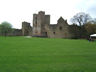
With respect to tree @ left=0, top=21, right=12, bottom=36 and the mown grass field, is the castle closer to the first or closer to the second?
tree @ left=0, top=21, right=12, bottom=36

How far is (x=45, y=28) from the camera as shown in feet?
196

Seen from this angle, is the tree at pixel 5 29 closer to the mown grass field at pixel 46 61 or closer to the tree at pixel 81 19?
the tree at pixel 81 19

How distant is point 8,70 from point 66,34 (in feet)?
165

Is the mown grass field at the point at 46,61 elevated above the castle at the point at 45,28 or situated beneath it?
situated beneath

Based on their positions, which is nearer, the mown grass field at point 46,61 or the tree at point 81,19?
the mown grass field at point 46,61

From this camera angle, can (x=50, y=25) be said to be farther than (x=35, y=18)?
No

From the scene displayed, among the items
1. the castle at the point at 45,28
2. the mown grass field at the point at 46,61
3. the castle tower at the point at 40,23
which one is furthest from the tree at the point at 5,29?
the mown grass field at the point at 46,61

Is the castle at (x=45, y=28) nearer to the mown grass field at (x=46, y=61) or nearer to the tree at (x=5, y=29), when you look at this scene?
the tree at (x=5, y=29)

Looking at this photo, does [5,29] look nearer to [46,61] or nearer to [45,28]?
Answer: [45,28]

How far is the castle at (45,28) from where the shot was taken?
56.4 metres

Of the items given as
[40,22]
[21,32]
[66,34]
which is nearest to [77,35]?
[66,34]

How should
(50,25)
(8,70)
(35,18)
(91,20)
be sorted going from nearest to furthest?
(8,70)
(91,20)
(50,25)
(35,18)

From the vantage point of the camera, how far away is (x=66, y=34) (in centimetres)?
5569

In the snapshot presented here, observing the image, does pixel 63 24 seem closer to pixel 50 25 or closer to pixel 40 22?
pixel 50 25
